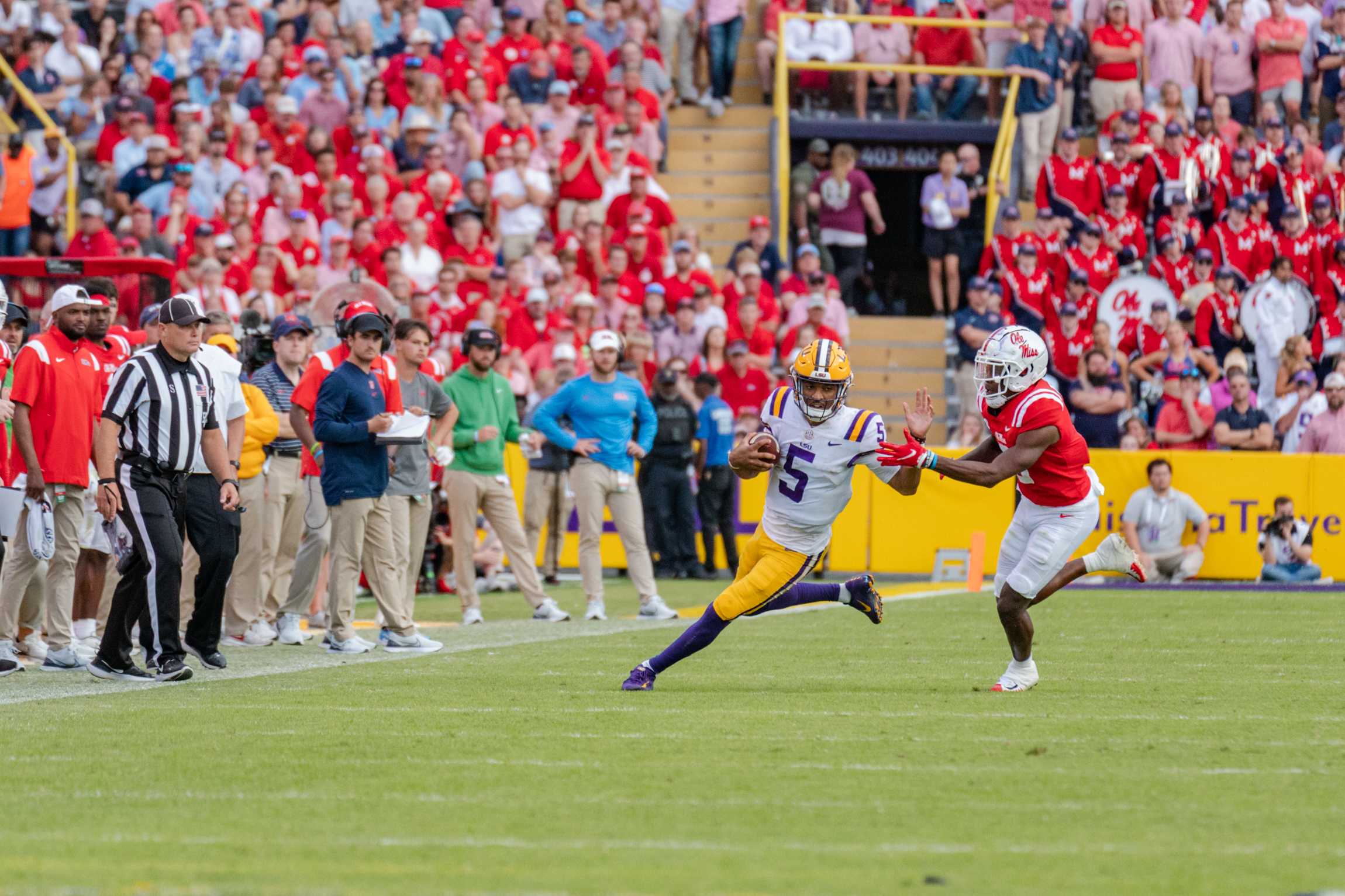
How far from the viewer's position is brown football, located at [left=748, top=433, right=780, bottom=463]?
888 centimetres

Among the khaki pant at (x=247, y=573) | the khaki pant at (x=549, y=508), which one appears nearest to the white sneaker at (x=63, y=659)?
the khaki pant at (x=247, y=573)

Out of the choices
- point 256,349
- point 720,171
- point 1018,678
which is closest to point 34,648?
point 256,349

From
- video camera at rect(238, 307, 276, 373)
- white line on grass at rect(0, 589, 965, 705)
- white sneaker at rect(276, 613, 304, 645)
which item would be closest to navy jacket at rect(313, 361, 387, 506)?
white line on grass at rect(0, 589, 965, 705)

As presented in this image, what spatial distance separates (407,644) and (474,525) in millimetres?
2334

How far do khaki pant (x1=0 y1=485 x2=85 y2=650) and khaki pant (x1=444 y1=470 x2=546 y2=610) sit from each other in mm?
3529

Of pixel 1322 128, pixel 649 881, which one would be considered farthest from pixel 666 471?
pixel 649 881

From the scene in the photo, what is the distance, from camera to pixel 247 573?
12273 mm

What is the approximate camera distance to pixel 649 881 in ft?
16.5

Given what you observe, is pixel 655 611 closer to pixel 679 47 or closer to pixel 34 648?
pixel 34 648

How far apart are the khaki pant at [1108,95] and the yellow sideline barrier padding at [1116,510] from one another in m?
6.59

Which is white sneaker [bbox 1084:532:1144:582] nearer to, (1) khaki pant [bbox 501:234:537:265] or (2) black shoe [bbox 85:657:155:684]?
(2) black shoe [bbox 85:657:155:684]

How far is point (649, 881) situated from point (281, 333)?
325 inches

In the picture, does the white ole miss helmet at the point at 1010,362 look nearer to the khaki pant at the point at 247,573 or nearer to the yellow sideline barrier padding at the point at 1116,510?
the khaki pant at the point at 247,573

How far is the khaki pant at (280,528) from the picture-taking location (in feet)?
41.2
